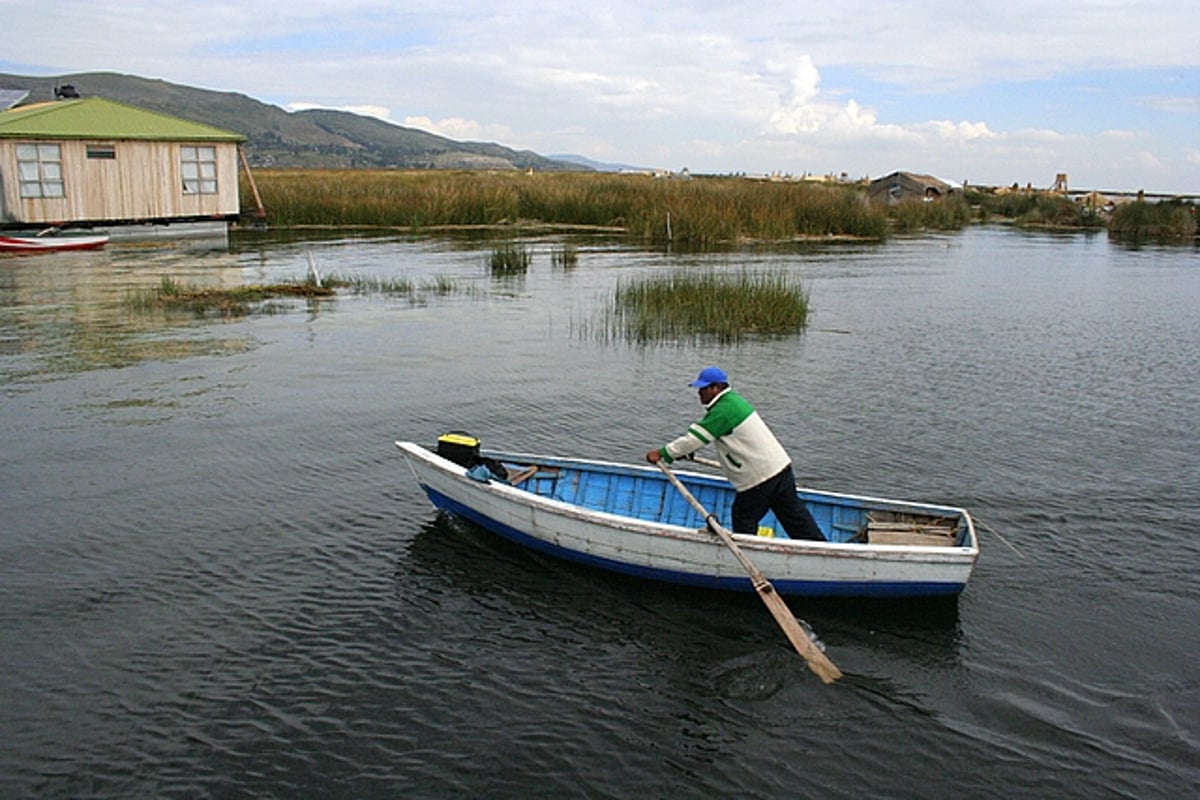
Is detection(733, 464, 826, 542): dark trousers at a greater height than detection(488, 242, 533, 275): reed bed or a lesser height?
lesser

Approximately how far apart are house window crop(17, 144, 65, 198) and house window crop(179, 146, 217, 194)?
4630 mm

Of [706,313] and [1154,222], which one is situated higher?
[1154,222]

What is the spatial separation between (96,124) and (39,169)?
2.66m

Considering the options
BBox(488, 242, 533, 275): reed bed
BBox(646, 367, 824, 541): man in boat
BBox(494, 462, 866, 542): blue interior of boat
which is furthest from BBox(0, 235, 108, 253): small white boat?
BBox(646, 367, 824, 541): man in boat

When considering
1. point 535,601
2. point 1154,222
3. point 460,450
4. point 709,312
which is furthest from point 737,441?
point 1154,222

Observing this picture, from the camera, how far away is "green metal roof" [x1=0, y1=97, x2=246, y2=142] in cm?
3319

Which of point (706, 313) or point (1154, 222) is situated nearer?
point (706, 313)

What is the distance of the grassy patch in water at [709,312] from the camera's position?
21391 millimetres

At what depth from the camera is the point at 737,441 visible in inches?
354

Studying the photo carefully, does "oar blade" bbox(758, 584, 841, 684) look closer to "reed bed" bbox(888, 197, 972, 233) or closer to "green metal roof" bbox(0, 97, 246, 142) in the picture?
"green metal roof" bbox(0, 97, 246, 142)

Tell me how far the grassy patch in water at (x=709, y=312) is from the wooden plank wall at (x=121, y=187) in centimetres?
2189

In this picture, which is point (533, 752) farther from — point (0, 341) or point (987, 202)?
point (987, 202)

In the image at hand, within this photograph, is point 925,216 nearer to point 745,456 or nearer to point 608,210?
point 608,210

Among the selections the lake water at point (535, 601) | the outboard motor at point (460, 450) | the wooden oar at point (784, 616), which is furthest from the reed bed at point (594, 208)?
the wooden oar at point (784, 616)
